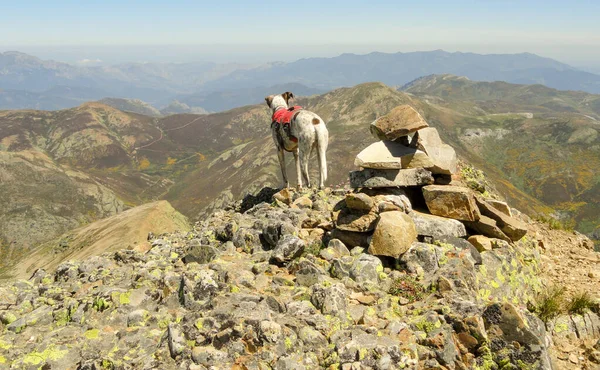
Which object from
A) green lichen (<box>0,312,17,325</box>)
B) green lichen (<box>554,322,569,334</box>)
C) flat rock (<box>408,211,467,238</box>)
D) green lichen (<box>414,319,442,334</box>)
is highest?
flat rock (<box>408,211,467,238</box>)

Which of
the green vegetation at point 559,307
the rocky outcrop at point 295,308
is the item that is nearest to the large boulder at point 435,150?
the rocky outcrop at point 295,308

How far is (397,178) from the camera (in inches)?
433

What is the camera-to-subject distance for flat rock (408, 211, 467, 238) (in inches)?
387

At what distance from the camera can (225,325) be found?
6.43m

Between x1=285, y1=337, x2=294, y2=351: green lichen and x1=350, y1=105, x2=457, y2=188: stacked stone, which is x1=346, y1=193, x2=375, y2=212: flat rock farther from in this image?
x1=285, y1=337, x2=294, y2=351: green lichen

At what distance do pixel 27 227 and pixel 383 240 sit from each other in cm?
12295

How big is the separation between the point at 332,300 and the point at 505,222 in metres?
7.04

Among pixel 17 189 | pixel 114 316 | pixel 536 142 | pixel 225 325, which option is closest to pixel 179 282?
pixel 114 316

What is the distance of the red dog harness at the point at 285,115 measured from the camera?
57.5 ft

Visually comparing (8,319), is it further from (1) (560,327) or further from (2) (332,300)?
(1) (560,327)

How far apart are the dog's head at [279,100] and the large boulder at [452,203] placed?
12.1 m

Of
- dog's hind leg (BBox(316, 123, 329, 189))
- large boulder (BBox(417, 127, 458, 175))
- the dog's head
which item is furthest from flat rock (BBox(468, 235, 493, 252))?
the dog's head

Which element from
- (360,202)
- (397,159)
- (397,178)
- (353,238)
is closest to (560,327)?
(353,238)

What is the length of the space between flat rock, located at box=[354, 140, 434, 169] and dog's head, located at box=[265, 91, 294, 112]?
33.8 feet
